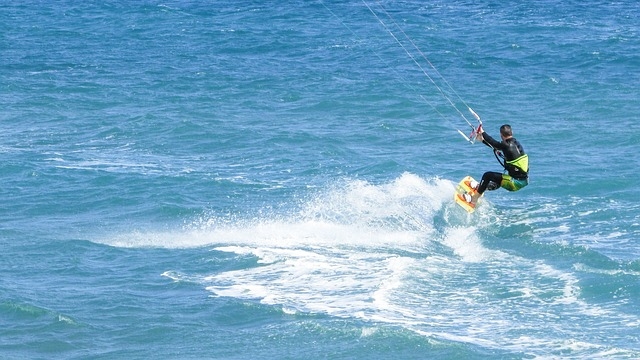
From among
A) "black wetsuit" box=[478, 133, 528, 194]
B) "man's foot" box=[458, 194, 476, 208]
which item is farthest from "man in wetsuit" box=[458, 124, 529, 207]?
"man's foot" box=[458, 194, 476, 208]

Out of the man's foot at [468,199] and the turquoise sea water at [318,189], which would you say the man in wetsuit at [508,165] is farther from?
the turquoise sea water at [318,189]

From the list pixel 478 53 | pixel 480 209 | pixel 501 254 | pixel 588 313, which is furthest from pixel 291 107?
pixel 588 313

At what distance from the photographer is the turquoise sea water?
17.0 meters

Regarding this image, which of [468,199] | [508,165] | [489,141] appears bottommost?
[468,199]

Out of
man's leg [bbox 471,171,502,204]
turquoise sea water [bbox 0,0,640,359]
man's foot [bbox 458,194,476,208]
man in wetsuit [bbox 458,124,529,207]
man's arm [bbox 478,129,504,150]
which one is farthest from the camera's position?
man's foot [bbox 458,194,476,208]

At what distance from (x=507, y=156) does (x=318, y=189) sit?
18.5 ft

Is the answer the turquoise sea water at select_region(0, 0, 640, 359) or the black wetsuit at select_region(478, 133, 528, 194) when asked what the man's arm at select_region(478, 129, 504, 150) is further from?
the turquoise sea water at select_region(0, 0, 640, 359)

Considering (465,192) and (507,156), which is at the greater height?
(507,156)

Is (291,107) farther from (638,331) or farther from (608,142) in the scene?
(638,331)

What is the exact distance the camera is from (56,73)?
126 feet

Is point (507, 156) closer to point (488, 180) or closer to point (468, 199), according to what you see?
point (488, 180)

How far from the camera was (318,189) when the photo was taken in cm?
2520

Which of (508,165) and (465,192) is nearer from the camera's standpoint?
(508,165)

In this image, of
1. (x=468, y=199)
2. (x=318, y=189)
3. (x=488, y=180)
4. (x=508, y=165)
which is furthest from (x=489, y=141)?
(x=318, y=189)
